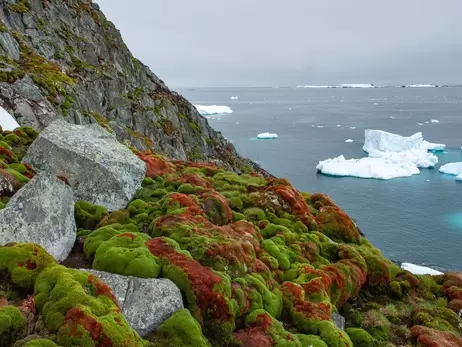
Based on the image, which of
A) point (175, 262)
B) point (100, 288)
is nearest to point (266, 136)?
point (175, 262)

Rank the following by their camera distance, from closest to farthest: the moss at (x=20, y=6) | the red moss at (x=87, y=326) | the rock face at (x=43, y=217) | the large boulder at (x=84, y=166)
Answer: the red moss at (x=87, y=326) → the rock face at (x=43, y=217) → the large boulder at (x=84, y=166) → the moss at (x=20, y=6)

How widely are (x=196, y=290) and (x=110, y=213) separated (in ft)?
25.3

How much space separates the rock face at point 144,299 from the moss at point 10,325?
2.86 meters

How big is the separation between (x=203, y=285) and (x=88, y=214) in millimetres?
7600

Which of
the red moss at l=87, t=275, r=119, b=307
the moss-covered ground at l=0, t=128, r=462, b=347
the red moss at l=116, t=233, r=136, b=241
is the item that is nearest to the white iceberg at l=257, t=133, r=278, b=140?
the moss-covered ground at l=0, t=128, r=462, b=347

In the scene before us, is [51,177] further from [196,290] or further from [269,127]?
[269,127]

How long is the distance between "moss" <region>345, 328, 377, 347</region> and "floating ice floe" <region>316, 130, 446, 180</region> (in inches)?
3213

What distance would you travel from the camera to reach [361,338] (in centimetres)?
1667

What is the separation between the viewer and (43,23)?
218 ft

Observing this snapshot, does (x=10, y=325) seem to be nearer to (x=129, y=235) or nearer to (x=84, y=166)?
(x=129, y=235)

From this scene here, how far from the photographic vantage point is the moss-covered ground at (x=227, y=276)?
33.8ft

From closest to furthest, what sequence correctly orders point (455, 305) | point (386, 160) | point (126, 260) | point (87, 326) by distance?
point (87, 326), point (126, 260), point (455, 305), point (386, 160)

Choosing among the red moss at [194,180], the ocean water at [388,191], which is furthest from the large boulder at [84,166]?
the ocean water at [388,191]

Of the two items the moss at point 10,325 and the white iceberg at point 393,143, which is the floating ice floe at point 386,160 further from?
the moss at point 10,325
